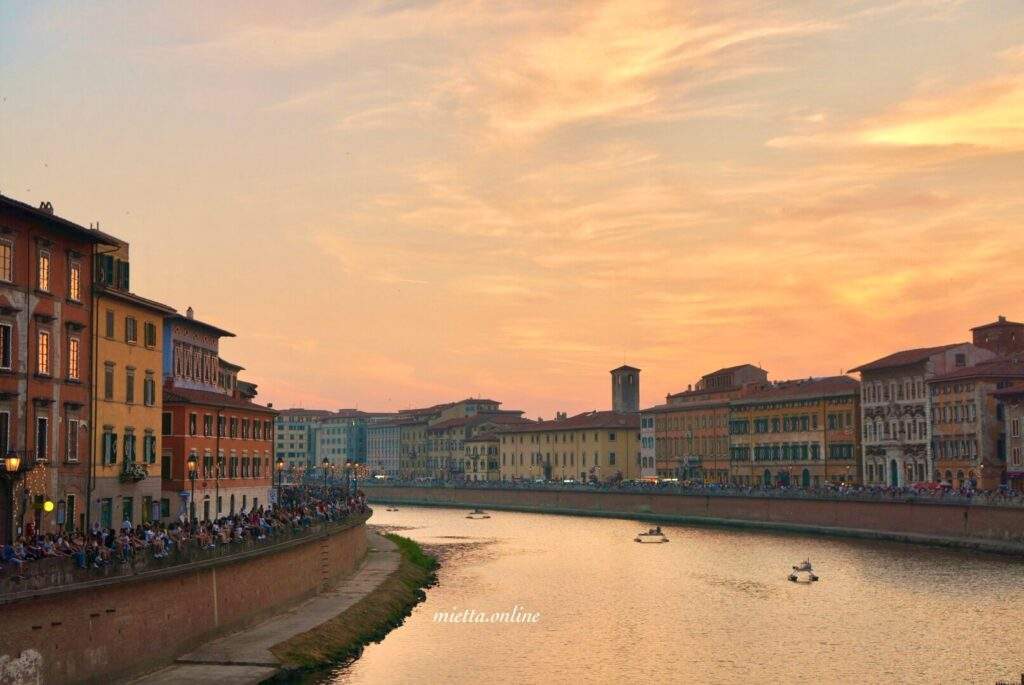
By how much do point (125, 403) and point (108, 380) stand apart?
2737 mm

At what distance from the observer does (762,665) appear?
5088 centimetres

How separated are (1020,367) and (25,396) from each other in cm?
9502

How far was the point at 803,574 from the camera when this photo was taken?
258 ft

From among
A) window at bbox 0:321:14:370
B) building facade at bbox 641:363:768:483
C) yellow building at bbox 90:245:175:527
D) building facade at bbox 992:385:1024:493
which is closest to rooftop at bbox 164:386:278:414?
yellow building at bbox 90:245:175:527

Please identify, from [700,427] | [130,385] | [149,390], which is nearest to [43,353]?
[130,385]

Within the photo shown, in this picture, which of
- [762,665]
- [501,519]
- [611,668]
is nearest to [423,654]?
[611,668]

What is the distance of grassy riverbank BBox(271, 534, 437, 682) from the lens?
46875 mm

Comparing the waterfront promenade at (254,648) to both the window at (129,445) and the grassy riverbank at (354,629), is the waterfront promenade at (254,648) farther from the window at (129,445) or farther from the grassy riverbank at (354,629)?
the window at (129,445)

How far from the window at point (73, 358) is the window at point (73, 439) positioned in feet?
5.86

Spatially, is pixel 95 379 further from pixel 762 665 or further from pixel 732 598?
pixel 732 598

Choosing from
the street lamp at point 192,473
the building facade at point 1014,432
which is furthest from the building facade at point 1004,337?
the street lamp at point 192,473

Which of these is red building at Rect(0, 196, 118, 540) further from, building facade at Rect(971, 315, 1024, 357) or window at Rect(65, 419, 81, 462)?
building facade at Rect(971, 315, 1024, 357)

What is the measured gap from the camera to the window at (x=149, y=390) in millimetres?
62584

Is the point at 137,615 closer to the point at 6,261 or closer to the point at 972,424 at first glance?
the point at 6,261
